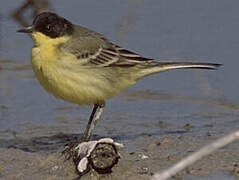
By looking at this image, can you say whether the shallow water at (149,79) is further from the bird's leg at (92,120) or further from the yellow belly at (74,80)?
the yellow belly at (74,80)

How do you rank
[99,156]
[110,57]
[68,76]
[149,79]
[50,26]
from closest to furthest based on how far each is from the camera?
[99,156], [68,76], [50,26], [110,57], [149,79]

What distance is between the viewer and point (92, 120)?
31.4 ft

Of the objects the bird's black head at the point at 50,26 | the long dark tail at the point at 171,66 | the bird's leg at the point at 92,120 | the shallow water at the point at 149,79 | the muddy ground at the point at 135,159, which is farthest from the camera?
the shallow water at the point at 149,79

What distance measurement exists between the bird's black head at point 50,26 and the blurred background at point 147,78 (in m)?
1.25

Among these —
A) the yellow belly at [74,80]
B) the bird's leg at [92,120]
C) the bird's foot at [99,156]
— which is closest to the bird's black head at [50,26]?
the yellow belly at [74,80]

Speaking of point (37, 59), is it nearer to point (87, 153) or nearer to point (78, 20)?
point (87, 153)

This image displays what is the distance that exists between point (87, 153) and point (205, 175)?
1.19 metres

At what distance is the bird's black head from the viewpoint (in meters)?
9.05

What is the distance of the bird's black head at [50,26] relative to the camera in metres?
9.05

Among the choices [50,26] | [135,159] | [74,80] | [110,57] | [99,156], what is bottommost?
[135,159]

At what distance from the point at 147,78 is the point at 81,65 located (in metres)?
2.47

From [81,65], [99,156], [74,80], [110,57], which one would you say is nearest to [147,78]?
[110,57]

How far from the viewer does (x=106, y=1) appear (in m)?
13.8

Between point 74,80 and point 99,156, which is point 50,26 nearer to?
point 74,80
